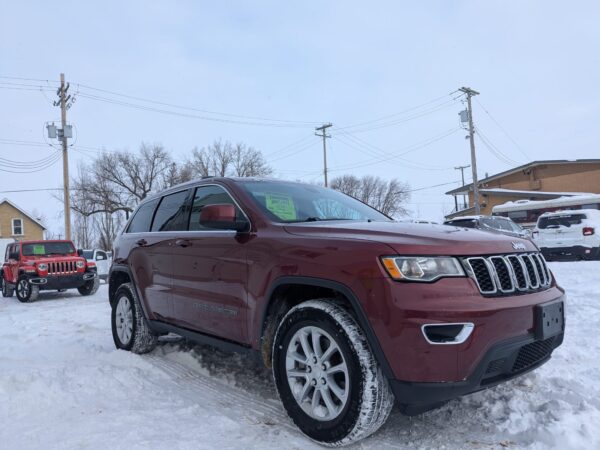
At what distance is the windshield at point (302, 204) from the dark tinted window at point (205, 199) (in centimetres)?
18

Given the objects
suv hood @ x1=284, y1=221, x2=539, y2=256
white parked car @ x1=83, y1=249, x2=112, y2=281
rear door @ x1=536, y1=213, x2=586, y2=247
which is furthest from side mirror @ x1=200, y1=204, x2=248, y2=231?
white parked car @ x1=83, y1=249, x2=112, y2=281

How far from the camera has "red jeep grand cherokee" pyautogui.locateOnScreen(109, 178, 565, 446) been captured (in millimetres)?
2516

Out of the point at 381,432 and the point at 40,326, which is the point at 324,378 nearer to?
the point at 381,432

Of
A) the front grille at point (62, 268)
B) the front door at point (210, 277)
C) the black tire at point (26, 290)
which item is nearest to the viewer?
the front door at point (210, 277)

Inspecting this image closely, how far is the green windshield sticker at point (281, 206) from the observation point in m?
3.65

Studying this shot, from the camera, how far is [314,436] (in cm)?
285

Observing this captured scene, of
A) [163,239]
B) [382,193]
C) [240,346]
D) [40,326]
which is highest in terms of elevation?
[382,193]

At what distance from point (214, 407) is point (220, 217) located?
139 centimetres

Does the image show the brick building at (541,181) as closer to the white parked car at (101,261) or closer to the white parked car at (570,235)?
the white parked car at (570,235)

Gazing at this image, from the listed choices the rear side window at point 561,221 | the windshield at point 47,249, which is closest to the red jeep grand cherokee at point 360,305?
the windshield at point 47,249

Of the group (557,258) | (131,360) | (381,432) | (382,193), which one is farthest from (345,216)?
(382,193)

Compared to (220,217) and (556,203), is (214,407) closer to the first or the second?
(220,217)

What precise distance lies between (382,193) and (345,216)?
67645mm

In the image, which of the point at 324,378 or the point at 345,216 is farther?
the point at 345,216
